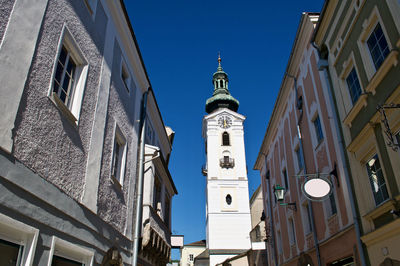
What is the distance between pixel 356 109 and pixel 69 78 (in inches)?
281

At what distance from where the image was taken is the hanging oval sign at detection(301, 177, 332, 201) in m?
9.46

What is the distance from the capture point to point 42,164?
5.49 m

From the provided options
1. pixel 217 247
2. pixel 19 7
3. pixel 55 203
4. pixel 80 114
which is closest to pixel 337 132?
pixel 80 114

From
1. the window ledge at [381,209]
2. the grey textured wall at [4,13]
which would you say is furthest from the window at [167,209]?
the grey textured wall at [4,13]

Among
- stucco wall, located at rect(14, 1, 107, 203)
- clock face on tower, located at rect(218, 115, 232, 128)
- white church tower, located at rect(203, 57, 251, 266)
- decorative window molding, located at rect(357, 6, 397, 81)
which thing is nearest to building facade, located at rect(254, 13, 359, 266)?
decorative window molding, located at rect(357, 6, 397, 81)

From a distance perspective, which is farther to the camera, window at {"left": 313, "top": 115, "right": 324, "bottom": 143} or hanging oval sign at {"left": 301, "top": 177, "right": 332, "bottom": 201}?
window at {"left": 313, "top": 115, "right": 324, "bottom": 143}

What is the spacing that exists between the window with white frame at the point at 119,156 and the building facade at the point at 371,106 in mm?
6617

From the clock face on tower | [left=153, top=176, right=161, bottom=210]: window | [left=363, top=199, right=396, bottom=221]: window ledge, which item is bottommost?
[left=363, top=199, right=396, bottom=221]: window ledge

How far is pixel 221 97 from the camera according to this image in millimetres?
57594

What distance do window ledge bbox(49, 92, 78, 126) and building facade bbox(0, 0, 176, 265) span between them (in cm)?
2

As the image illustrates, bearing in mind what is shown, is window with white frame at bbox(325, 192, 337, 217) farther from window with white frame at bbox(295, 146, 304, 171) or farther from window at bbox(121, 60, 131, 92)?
window at bbox(121, 60, 131, 92)

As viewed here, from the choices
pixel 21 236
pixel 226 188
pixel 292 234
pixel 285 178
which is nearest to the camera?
pixel 21 236

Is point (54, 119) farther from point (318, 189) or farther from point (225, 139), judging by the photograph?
point (225, 139)

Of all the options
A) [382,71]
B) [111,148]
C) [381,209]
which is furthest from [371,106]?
[111,148]
